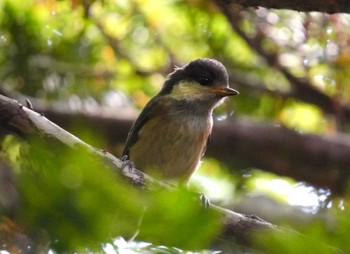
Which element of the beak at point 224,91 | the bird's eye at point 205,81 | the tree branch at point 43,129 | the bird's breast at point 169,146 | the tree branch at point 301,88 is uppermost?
the tree branch at point 301,88

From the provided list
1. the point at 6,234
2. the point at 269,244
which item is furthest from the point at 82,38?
Answer: the point at 269,244

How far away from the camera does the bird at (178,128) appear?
4242mm

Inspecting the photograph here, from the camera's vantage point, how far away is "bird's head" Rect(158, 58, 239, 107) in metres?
4.41

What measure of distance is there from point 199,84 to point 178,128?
16.8 inches

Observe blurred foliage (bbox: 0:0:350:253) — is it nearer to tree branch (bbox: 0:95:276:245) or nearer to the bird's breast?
the bird's breast

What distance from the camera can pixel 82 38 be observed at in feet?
16.4

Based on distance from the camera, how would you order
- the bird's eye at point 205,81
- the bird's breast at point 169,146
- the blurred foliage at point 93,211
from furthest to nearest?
the bird's eye at point 205,81, the bird's breast at point 169,146, the blurred foliage at point 93,211

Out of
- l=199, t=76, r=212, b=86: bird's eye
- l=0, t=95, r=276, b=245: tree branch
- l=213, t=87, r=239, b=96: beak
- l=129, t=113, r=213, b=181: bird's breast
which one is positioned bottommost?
l=0, t=95, r=276, b=245: tree branch

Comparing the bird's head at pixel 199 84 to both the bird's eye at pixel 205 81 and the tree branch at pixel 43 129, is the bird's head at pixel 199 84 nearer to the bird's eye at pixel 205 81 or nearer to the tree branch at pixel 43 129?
the bird's eye at pixel 205 81

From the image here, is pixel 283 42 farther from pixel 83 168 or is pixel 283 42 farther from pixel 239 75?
pixel 83 168

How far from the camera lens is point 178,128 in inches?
169

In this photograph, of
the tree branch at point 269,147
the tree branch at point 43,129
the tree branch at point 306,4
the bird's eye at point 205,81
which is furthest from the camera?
the tree branch at point 269,147

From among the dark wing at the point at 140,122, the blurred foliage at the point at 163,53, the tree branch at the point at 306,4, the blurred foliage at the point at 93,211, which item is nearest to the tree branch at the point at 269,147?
the blurred foliage at the point at 163,53

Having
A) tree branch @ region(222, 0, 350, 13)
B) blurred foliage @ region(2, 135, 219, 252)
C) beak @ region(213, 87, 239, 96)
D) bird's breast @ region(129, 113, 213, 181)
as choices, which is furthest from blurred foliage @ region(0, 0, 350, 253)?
blurred foliage @ region(2, 135, 219, 252)
